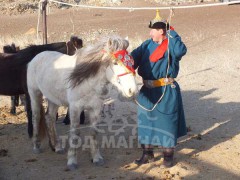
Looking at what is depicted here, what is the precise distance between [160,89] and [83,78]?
0.95m

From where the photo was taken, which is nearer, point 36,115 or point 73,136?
point 73,136

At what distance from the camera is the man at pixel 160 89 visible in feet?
15.6

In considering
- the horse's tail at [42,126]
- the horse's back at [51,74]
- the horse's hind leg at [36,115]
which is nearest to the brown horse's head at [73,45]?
the horse's back at [51,74]

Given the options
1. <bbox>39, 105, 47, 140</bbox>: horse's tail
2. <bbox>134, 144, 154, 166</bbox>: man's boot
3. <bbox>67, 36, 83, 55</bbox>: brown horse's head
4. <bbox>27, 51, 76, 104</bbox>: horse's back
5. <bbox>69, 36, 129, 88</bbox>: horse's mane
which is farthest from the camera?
<bbox>67, 36, 83, 55</bbox>: brown horse's head

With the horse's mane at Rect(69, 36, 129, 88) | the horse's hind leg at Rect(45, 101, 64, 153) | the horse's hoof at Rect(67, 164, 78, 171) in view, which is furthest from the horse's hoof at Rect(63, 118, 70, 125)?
the horse's mane at Rect(69, 36, 129, 88)

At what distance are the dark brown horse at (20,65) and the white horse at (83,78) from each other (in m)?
0.54

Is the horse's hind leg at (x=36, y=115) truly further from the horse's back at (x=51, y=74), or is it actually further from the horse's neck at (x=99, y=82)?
the horse's neck at (x=99, y=82)

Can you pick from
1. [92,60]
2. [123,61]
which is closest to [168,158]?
[123,61]

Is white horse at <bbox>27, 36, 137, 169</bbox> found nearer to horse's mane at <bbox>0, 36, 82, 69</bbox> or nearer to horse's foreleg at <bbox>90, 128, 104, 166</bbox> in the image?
horse's foreleg at <bbox>90, 128, 104, 166</bbox>

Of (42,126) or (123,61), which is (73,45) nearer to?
(42,126)

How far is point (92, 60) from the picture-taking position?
4.79m

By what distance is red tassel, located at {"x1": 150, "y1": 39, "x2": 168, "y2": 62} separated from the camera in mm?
4746

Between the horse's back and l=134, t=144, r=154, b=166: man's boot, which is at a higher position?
the horse's back

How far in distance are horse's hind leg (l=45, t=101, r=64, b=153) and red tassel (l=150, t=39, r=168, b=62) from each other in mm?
1777
